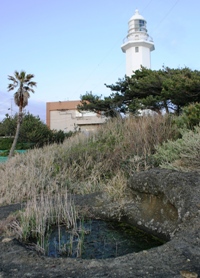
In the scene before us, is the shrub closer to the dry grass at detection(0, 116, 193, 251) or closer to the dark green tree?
the dry grass at detection(0, 116, 193, 251)

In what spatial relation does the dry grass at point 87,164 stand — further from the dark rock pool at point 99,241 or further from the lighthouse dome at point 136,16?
the lighthouse dome at point 136,16

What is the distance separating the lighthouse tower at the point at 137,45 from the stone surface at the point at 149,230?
28.7 metres

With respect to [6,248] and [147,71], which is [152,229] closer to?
[6,248]

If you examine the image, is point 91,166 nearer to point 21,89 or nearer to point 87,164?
point 87,164

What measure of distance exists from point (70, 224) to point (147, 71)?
600 inches

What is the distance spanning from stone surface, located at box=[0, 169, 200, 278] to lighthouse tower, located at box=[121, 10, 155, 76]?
28.7 metres

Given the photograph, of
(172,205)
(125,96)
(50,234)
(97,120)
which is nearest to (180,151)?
(172,205)

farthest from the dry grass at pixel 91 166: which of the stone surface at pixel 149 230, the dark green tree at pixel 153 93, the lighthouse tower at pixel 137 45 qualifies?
the lighthouse tower at pixel 137 45

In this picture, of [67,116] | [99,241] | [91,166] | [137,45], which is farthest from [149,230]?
[67,116]

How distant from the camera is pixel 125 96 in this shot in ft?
59.9

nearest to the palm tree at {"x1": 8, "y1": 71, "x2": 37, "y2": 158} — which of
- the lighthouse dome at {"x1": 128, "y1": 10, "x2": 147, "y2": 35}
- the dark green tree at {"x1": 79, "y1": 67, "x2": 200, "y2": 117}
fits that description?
the dark green tree at {"x1": 79, "y1": 67, "x2": 200, "y2": 117}

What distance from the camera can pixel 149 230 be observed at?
4.17 metres

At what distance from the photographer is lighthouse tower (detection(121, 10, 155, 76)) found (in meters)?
32.0

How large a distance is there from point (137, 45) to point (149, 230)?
99.7ft
